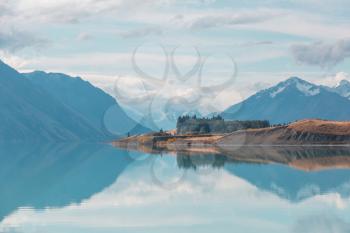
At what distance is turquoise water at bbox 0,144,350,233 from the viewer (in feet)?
241

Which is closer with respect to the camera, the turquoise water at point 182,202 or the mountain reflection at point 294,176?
the turquoise water at point 182,202

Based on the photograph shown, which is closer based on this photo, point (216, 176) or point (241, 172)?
point (216, 176)

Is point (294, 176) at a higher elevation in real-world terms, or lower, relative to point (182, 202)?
higher

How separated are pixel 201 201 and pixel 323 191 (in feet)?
72.0

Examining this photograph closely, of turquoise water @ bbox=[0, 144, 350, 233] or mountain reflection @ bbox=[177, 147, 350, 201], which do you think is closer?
turquoise water @ bbox=[0, 144, 350, 233]

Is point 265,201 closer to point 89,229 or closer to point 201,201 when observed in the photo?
point 201,201

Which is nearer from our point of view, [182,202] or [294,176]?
[182,202]

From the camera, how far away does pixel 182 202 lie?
93562mm

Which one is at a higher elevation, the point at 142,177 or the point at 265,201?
the point at 142,177

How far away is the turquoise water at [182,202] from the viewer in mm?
73562

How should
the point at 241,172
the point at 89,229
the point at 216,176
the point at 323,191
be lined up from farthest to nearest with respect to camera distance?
the point at 241,172 → the point at 216,176 → the point at 323,191 → the point at 89,229

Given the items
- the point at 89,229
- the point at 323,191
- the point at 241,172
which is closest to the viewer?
the point at 89,229

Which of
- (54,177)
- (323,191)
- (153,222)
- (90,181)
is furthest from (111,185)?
(153,222)

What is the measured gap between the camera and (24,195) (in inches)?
4284
